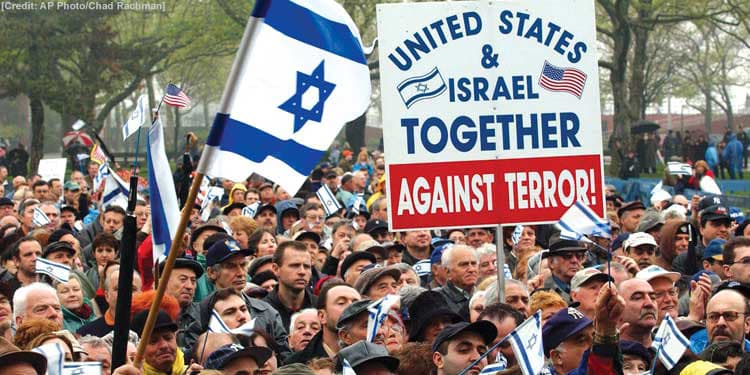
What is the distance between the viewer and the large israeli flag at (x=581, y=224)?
7.21 m

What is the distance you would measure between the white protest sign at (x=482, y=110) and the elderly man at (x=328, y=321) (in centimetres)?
83

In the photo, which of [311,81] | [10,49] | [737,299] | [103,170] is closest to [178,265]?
[737,299]

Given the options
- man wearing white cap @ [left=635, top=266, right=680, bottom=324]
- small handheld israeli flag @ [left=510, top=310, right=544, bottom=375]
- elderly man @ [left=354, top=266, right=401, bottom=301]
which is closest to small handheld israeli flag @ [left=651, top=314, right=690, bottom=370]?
small handheld israeli flag @ [left=510, top=310, right=544, bottom=375]

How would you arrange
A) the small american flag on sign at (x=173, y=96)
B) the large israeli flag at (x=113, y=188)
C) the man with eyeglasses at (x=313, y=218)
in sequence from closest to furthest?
the small american flag on sign at (x=173, y=96) < the large israeli flag at (x=113, y=188) < the man with eyeglasses at (x=313, y=218)

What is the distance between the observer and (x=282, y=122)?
602cm

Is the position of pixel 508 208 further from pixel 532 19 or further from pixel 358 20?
pixel 358 20

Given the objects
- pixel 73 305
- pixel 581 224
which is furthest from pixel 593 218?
pixel 73 305

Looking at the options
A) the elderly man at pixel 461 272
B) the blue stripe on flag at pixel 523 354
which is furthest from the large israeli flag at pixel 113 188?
the blue stripe on flag at pixel 523 354

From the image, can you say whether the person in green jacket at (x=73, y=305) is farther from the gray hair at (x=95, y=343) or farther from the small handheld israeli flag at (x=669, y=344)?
the small handheld israeli flag at (x=669, y=344)

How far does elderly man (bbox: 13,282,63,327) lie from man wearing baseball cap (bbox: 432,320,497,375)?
107 inches

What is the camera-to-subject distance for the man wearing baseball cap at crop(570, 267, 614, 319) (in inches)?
382

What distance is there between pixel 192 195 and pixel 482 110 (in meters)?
3.58

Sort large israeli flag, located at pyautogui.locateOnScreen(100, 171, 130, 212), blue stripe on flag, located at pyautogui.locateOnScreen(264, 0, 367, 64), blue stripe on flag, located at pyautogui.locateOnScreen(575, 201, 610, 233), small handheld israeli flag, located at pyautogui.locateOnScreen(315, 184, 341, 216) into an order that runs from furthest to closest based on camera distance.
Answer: small handheld israeli flag, located at pyautogui.locateOnScreen(315, 184, 341, 216) → large israeli flag, located at pyautogui.locateOnScreen(100, 171, 130, 212) → blue stripe on flag, located at pyautogui.locateOnScreen(575, 201, 610, 233) → blue stripe on flag, located at pyautogui.locateOnScreen(264, 0, 367, 64)

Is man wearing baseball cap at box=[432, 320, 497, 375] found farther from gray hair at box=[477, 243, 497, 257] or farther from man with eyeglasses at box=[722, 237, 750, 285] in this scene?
gray hair at box=[477, 243, 497, 257]
